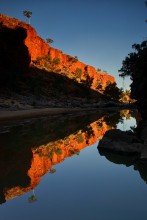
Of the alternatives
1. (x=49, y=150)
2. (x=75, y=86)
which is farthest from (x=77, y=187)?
(x=75, y=86)

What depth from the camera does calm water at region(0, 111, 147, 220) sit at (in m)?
5.36

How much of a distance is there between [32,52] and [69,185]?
9239cm

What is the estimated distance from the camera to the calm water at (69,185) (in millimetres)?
5355

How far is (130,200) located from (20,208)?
98.4 inches

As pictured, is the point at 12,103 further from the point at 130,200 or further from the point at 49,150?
the point at 130,200

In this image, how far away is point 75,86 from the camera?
91.4 meters

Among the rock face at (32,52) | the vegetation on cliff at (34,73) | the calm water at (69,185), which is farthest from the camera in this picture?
the rock face at (32,52)

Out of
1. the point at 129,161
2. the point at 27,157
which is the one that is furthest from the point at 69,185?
the point at 27,157

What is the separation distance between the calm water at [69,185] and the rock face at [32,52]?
139 ft

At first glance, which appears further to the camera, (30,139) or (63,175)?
(30,139)

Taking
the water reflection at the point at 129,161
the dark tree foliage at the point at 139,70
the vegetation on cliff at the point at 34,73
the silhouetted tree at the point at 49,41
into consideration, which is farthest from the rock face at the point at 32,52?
the water reflection at the point at 129,161

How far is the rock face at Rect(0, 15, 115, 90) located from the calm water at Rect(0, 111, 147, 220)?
139 feet

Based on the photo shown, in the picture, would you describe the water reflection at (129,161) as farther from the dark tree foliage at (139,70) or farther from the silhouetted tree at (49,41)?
the silhouetted tree at (49,41)

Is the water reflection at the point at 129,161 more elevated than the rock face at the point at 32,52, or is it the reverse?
the rock face at the point at 32,52
